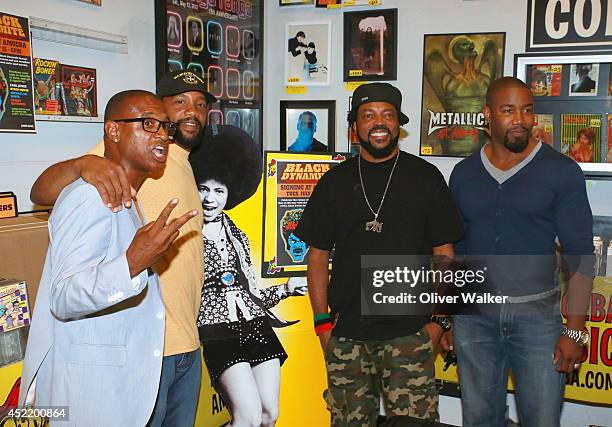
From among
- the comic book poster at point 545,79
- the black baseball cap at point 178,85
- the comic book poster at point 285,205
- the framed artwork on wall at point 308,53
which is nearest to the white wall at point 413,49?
the framed artwork on wall at point 308,53

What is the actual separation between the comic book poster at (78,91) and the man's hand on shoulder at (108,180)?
1.06 meters

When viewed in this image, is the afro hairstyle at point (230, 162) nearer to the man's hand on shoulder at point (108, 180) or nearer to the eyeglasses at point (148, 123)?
the eyeglasses at point (148, 123)

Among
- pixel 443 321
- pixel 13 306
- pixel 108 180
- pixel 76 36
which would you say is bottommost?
pixel 443 321

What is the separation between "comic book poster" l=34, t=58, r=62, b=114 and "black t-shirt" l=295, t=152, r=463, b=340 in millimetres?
1169

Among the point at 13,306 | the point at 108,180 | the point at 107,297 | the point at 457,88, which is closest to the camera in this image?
the point at 107,297

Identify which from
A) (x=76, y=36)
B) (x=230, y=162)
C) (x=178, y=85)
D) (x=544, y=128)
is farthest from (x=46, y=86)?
(x=544, y=128)

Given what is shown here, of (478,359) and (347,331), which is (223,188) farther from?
(478,359)

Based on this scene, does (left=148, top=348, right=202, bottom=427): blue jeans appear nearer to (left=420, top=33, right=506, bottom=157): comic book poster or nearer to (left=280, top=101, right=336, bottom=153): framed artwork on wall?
(left=280, top=101, right=336, bottom=153): framed artwork on wall

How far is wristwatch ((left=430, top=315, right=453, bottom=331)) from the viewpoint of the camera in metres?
2.43

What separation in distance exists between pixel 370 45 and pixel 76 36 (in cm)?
192

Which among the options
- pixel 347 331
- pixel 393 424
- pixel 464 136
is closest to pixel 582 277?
pixel 347 331

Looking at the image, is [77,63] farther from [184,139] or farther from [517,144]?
[517,144]

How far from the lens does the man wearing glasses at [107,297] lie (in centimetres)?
140

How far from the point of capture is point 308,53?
3959 millimetres
